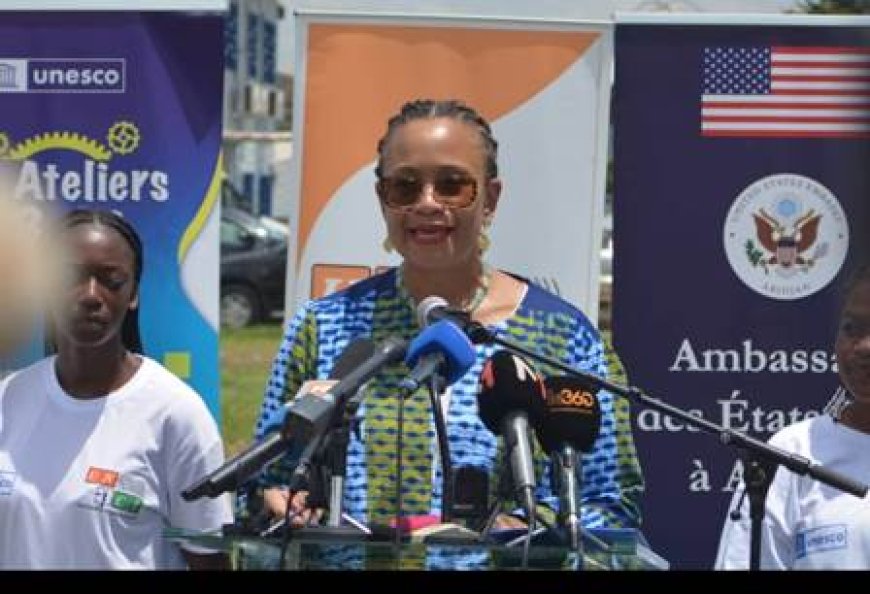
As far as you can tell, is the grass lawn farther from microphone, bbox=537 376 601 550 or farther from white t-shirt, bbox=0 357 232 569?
microphone, bbox=537 376 601 550

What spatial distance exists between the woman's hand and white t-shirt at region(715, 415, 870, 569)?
0.89m

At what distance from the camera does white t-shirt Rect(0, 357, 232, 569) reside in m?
3.63

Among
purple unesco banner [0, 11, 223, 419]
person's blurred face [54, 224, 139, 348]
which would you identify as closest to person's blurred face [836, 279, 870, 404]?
person's blurred face [54, 224, 139, 348]

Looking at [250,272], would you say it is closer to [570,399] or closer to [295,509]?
[570,399]

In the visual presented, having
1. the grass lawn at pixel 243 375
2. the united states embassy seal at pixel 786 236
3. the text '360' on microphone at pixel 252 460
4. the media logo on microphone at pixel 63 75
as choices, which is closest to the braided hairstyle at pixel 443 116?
the text '360' on microphone at pixel 252 460

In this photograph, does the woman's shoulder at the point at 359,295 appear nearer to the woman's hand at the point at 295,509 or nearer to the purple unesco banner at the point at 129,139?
the woman's hand at the point at 295,509

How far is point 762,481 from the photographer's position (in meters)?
2.93

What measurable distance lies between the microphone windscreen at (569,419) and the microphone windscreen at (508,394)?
0.10ft

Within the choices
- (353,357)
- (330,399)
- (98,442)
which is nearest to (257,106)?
(98,442)

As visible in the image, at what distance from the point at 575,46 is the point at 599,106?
0.74ft

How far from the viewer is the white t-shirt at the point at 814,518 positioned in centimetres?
334

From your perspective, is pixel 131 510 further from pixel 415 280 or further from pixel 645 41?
pixel 645 41

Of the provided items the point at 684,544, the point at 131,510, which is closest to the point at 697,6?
the point at 684,544
